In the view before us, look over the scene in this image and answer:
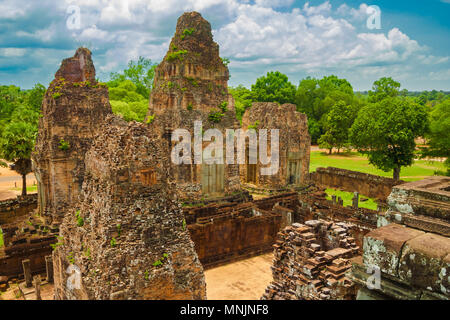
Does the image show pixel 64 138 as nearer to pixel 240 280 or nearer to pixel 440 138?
pixel 240 280

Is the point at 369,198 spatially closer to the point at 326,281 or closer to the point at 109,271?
the point at 326,281

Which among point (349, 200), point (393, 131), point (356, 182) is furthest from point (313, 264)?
point (356, 182)

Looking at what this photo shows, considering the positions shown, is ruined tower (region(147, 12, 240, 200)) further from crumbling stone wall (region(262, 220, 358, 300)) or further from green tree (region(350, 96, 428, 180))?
green tree (region(350, 96, 428, 180))

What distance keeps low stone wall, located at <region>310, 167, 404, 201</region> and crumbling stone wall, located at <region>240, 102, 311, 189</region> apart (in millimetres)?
3953

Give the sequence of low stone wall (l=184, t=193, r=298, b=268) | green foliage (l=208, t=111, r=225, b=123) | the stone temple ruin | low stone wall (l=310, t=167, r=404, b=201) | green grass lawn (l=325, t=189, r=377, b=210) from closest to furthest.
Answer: the stone temple ruin < low stone wall (l=184, t=193, r=298, b=268) < green foliage (l=208, t=111, r=225, b=123) < green grass lawn (l=325, t=189, r=377, b=210) < low stone wall (l=310, t=167, r=404, b=201)

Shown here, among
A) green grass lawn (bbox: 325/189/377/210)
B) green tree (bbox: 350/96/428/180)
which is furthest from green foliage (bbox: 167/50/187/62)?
green tree (bbox: 350/96/428/180)

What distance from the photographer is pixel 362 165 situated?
3734 cm

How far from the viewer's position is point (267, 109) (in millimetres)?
22828

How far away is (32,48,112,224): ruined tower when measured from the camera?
1418cm

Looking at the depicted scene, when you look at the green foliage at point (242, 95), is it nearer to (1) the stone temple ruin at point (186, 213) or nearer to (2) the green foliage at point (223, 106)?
(1) the stone temple ruin at point (186, 213)
